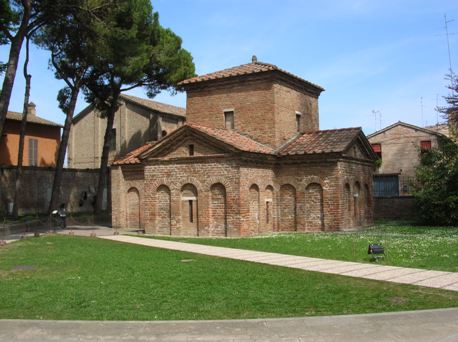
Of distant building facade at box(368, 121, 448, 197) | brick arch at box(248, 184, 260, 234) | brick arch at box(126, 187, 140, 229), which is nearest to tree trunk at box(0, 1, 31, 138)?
brick arch at box(126, 187, 140, 229)

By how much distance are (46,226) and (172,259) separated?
14303 mm

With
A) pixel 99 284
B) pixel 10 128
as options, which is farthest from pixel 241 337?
pixel 10 128

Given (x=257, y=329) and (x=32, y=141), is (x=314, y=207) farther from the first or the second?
(x=32, y=141)

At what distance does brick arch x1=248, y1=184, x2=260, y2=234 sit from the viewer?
20.4m

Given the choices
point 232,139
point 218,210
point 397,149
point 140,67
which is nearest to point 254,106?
point 232,139

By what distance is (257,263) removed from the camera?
11.9m

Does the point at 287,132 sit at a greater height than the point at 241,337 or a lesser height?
greater

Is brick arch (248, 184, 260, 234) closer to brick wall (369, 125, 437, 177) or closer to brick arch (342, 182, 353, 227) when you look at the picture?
brick arch (342, 182, 353, 227)

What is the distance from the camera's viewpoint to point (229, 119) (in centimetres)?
2442

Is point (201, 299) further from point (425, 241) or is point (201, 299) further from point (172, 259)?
point (425, 241)

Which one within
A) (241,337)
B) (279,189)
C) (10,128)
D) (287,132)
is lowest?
(241,337)

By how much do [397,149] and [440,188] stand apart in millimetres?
17713

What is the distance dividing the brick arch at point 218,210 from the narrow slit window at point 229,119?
205 inches

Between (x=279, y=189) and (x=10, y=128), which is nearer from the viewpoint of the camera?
(x=279, y=189)
